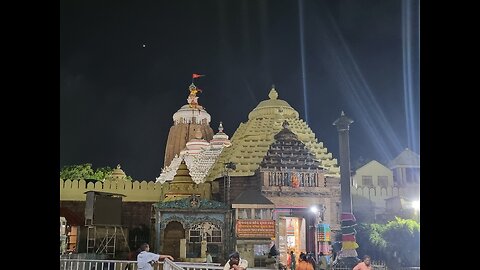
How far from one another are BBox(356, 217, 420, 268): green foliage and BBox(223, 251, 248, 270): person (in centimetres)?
83

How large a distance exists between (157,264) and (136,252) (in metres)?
0.18

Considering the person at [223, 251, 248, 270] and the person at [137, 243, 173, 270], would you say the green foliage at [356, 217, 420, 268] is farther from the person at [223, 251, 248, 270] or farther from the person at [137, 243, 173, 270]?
the person at [137, 243, 173, 270]

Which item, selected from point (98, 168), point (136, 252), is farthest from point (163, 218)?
point (98, 168)

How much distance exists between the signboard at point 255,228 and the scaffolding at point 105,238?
32.3 inches

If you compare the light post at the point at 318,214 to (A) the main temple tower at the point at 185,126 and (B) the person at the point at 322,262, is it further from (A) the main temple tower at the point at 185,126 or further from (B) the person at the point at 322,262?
(A) the main temple tower at the point at 185,126

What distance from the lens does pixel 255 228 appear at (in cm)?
385

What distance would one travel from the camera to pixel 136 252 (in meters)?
3.78

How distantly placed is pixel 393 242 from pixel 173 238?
1.56 meters

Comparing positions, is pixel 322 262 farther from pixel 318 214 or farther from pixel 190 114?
pixel 190 114

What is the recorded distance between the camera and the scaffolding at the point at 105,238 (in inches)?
149

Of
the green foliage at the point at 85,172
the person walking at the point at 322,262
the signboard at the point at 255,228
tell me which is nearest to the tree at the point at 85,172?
the green foliage at the point at 85,172

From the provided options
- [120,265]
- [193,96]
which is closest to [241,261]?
[120,265]

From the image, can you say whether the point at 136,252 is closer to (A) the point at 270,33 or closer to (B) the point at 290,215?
(B) the point at 290,215
